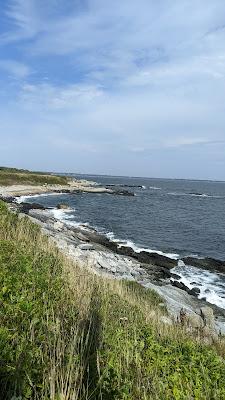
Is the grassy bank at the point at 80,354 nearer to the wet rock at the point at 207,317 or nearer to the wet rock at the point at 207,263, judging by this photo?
the wet rock at the point at 207,317

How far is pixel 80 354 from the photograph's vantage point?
14.3 ft

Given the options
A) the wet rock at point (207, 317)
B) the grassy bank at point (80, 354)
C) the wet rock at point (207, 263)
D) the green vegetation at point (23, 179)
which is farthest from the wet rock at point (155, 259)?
the green vegetation at point (23, 179)

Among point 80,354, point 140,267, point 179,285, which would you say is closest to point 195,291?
point 179,285

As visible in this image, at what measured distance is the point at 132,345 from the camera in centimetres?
469

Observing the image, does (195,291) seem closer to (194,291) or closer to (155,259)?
(194,291)

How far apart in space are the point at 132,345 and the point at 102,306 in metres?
1.85

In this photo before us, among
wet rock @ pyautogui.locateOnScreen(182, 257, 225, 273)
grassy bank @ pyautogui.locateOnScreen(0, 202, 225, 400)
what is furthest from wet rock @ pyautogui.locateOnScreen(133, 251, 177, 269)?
grassy bank @ pyautogui.locateOnScreen(0, 202, 225, 400)

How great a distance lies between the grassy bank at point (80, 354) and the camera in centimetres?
361

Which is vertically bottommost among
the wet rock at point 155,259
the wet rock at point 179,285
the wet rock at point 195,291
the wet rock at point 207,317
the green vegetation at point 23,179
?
the wet rock at point 195,291

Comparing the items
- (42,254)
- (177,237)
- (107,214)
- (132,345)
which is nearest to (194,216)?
(107,214)

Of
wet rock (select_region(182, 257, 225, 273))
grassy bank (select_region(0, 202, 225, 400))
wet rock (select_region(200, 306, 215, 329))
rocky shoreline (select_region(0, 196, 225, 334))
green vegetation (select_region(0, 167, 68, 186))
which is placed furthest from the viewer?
green vegetation (select_region(0, 167, 68, 186))

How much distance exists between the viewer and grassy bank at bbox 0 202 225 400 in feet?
11.8

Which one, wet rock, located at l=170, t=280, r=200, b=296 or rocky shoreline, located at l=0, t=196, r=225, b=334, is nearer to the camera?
rocky shoreline, located at l=0, t=196, r=225, b=334

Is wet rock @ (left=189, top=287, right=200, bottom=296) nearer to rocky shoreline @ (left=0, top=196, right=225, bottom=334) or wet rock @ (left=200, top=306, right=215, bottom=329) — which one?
rocky shoreline @ (left=0, top=196, right=225, bottom=334)
